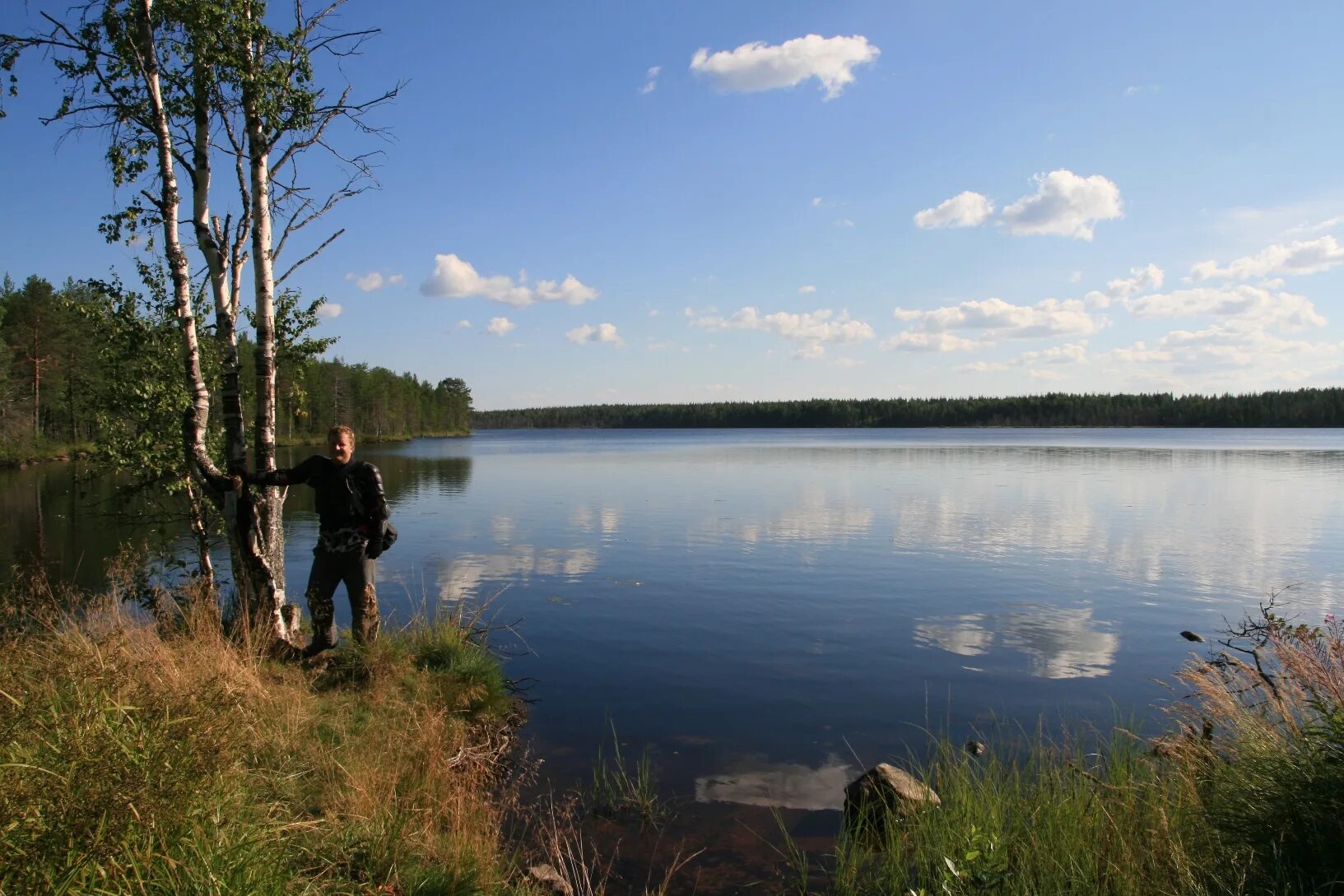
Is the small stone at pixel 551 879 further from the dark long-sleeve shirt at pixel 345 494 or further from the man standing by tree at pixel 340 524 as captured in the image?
the dark long-sleeve shirt at pixel 345 494

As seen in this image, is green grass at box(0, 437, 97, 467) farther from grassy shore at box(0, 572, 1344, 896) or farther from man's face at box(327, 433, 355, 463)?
grassy shore at box(0, 572, 1344, 896)

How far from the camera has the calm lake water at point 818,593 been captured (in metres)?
9.19

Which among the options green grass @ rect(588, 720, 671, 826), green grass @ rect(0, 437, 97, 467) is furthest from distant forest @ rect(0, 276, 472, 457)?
green grass @ rect(588, 720, 671, 826)

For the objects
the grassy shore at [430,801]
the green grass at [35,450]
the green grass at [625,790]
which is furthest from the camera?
the green grass at [35,450]

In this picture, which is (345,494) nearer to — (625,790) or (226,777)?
(625,790)

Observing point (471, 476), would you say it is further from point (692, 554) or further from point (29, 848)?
point (29, 848)

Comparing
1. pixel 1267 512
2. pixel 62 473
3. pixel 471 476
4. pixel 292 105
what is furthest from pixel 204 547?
pixel 62 473

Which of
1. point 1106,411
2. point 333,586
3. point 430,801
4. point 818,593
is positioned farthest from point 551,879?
point 1106,411

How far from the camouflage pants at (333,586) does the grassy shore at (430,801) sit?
55 cm

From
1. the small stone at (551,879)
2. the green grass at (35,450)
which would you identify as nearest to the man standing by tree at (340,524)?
the small stone at (551,879)

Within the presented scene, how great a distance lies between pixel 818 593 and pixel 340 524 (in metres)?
9.84

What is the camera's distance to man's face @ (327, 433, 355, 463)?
8.23m

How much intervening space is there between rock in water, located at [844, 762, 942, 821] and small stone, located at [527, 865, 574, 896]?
228cm

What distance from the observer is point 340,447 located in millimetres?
8281
